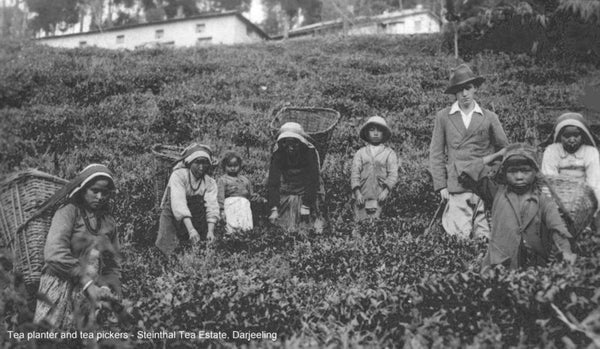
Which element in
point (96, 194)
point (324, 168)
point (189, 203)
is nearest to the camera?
point (96, 194)

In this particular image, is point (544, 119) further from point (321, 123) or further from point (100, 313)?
point (100, 313)

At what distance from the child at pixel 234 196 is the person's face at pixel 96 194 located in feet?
8.11

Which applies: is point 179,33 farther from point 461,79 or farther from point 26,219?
point 26,219

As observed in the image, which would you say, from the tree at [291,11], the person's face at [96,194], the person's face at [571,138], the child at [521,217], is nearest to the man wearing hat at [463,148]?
the person's face at [571,138]

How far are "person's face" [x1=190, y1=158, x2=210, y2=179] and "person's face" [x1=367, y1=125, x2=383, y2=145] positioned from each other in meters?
2.29

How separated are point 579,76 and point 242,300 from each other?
55.4ft

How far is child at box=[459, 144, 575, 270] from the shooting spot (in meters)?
4.52

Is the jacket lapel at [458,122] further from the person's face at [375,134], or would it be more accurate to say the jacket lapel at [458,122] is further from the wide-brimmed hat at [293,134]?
the wide-brimmed hat at [293,134]

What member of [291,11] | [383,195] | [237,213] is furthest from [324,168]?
[291,11]

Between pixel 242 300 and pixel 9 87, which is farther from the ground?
pixel 9 87

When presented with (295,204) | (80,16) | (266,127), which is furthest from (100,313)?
(80,16)

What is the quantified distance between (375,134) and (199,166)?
246 centimetres

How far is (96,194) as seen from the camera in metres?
4.89

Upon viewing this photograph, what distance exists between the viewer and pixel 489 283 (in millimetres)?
3555
